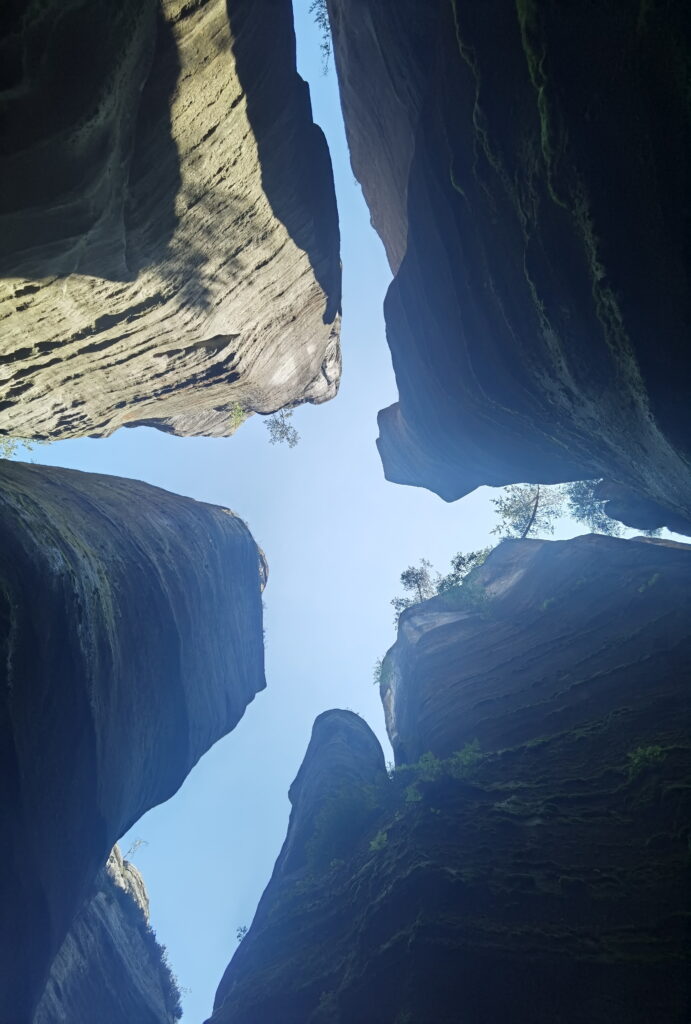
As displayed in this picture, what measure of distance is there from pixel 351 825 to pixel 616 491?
1614 centimetres

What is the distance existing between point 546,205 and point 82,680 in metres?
10.9

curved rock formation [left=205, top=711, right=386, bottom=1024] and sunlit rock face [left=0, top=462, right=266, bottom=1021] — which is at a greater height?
sunlit rock face [left=0, top=462, right=266, bottom=1021]

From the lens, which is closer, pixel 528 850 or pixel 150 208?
pixel 528 850

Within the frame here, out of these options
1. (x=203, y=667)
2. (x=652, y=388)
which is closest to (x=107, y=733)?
(x=203, y=667)

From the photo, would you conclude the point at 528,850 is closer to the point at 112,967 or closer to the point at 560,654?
the point at 560,654

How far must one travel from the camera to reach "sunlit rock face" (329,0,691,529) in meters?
5.68

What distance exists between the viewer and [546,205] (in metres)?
7.24

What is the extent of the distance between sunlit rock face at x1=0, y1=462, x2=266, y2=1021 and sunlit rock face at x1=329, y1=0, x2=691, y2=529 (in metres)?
9.43

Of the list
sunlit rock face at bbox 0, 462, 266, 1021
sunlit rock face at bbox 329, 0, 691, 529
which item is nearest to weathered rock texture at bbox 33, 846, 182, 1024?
sunlit rock face at bbox 0, 462, 266, 1021

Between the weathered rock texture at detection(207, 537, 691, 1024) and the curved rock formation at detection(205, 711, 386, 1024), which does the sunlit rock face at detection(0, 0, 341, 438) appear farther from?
the curved rock formation at detection(205, 711, 386, 1024)

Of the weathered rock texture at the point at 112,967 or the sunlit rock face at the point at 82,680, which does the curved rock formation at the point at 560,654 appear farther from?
the weathered rock texture at the point at 112,967

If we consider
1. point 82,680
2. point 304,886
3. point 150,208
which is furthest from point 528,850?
point 150,208

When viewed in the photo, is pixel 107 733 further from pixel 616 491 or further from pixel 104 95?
pixel 616 491

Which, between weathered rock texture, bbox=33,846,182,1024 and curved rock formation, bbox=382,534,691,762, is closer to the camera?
curved rock formation, bbox=382,534,691,762
